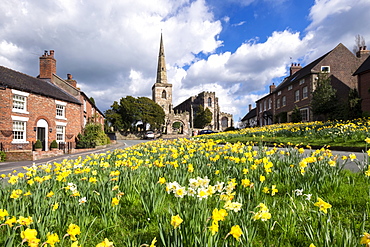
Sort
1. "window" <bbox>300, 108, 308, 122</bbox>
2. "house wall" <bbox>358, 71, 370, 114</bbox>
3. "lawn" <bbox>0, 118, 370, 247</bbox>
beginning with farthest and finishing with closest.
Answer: "window" <bbox>300, 108, 308, 122</bbox> → "house wall" <bbox>358, 71, 370, 114</bbox> → "lawn" <bbox>0, 118, 370, 247</bbox>

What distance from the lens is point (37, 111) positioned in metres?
17.8

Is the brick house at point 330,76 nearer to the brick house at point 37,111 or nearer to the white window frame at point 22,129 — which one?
the brick house at point 37,111

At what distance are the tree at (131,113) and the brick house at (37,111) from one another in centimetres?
2984

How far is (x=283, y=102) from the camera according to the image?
118 feet

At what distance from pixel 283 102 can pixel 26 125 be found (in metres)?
36.7

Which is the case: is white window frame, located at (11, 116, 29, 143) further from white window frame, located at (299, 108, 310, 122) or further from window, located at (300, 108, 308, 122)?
window, located at (300, 108, 308, 122)

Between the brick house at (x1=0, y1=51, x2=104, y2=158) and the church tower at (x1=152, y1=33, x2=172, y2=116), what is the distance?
45.0m

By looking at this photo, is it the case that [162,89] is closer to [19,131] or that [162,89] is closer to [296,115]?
[296,115]

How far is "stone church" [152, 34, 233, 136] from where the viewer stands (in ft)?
205

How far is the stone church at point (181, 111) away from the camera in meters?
62.6

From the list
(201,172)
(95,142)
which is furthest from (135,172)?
(95,142)

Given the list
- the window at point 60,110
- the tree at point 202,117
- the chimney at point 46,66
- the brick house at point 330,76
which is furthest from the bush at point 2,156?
the tree at point 202,117

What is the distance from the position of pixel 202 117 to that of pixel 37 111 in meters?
56.6

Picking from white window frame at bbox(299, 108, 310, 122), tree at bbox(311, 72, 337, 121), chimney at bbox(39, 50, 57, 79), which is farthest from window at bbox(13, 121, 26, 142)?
white window frame at bbox(299, 108, 310, 122)
